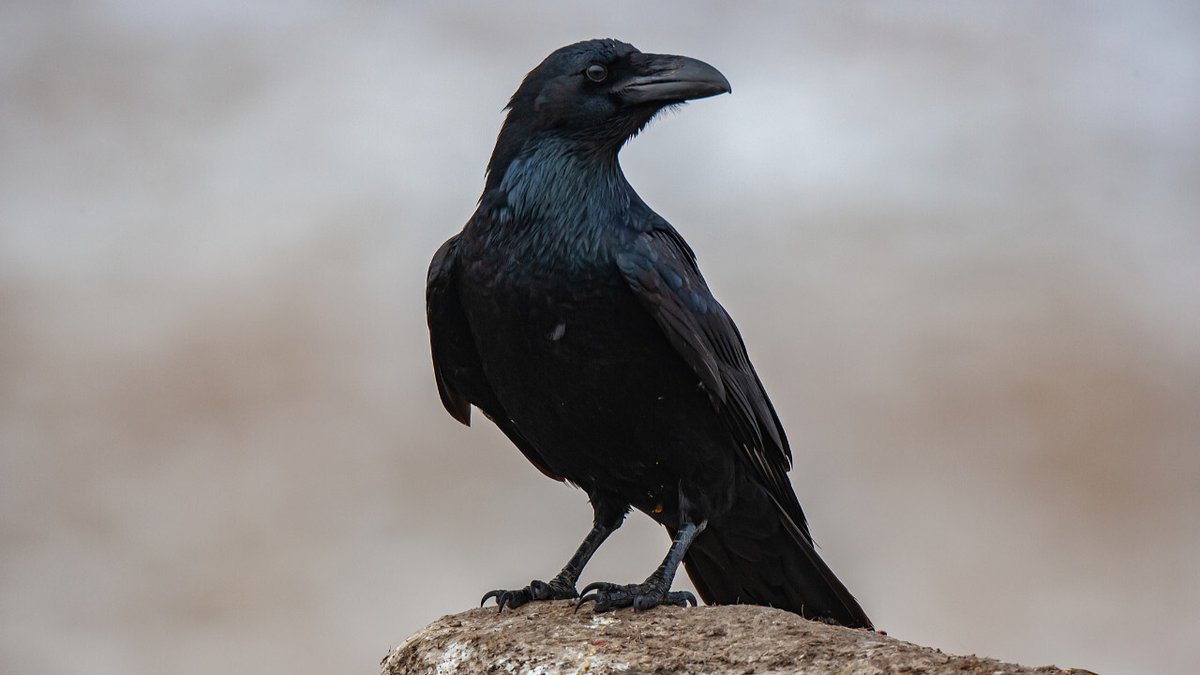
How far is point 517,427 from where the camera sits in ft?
16.7

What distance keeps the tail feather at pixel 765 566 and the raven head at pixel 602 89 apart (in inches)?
59.3

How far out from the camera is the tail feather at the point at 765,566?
16.8 feet

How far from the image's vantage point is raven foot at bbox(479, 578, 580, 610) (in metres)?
4.75

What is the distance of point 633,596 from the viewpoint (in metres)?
4.46

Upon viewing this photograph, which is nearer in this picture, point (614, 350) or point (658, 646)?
point (658, 646)

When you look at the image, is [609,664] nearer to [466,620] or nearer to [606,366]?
[466,620]

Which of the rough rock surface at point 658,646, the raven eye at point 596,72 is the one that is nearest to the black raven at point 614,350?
the raven eye at point 596,72

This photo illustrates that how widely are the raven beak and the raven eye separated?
0.08m

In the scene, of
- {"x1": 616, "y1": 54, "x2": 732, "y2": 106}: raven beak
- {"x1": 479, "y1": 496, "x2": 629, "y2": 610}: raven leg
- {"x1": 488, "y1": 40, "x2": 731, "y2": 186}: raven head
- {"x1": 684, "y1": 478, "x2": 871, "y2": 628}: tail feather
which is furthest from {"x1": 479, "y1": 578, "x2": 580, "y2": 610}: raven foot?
{"x1": 616, "y1": 54, "x2": 732, "y2": 106}: raven beak

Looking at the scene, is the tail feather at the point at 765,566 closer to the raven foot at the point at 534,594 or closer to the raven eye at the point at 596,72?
the raven foot at the point at 534,594

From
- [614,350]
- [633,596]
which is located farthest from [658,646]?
[614,350]

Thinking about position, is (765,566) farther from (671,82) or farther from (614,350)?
(671,82)

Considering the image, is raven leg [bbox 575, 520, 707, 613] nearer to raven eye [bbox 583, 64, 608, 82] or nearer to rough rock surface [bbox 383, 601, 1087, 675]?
rough rock surface [bbox 383, 601, 1087, 675]

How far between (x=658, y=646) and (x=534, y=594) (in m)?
0.80
